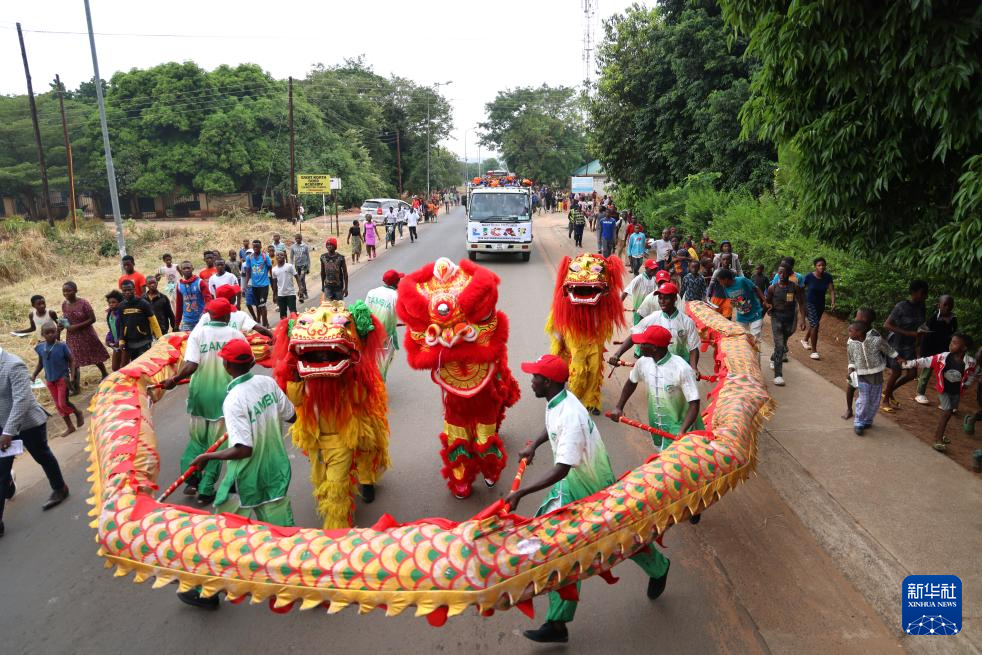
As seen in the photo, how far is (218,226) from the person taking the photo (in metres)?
31.1

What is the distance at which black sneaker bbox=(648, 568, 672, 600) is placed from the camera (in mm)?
4344

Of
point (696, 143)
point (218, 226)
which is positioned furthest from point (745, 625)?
point (218, 226)

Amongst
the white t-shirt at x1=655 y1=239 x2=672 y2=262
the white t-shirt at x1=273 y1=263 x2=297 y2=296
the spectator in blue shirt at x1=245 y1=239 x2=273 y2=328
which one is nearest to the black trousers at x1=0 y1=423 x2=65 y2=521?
the spectator in blue shirt at x1=245 y1=239 x2=273 y2=328

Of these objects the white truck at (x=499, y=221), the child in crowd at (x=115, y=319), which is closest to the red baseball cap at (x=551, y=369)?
the child in crowd at (x=115, y=319)

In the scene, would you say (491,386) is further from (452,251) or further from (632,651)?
(452,251)

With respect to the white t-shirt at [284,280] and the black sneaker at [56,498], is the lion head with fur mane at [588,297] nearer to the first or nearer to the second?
the black sneaker at [56,498]

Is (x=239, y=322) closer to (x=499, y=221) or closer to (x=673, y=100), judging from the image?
(x=499, y=221)

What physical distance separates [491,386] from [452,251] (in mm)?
19060

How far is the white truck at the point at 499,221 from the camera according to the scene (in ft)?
67.1

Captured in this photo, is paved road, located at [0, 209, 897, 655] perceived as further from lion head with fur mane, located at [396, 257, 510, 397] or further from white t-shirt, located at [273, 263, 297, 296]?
white t-shirt, located at [273, 263, 297, 296]

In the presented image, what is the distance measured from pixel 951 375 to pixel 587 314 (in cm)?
365

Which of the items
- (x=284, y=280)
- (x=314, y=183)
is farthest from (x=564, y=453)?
(x=314, y=183)

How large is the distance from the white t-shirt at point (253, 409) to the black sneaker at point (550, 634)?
2177mm

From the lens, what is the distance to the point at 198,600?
4441mm
